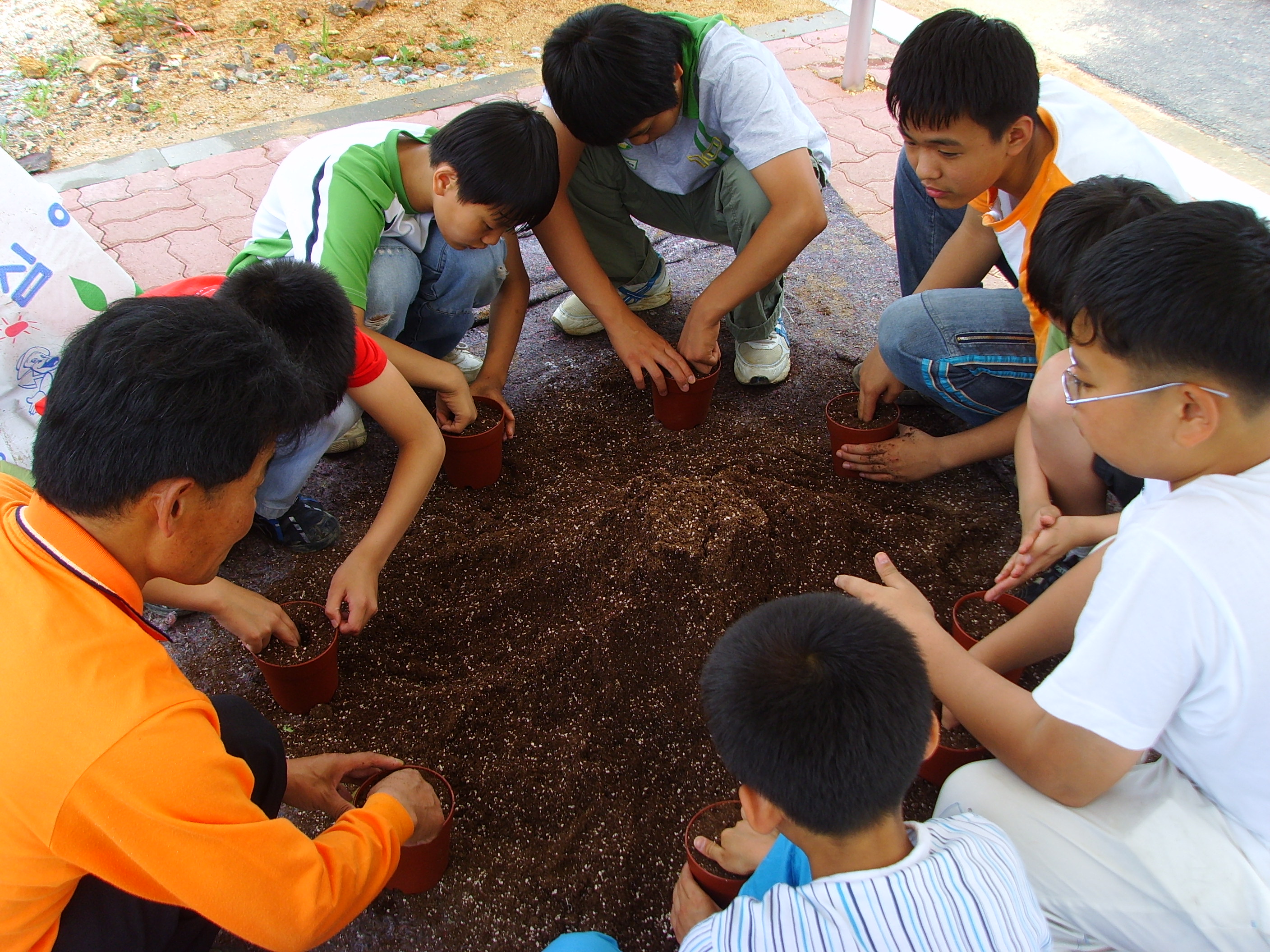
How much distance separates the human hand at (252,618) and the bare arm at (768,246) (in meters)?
1.21

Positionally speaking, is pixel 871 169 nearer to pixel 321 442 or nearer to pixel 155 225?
pixel 321 442

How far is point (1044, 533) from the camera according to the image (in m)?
1.60

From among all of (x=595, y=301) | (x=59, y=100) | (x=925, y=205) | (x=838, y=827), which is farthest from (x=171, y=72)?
(x=838, y=827)

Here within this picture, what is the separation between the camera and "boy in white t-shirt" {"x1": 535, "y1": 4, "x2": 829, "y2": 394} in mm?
2010

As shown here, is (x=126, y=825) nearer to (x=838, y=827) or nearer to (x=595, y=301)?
(x=838, y=827)

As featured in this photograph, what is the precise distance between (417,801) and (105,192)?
10.9ft

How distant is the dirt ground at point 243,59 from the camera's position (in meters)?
4.20

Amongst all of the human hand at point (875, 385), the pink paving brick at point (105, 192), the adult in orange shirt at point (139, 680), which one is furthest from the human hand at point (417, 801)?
the pink paving brick at point (105, 192)

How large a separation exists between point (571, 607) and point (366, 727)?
0.49 metres

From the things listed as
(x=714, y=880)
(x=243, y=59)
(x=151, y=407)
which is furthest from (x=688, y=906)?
(x=243, y=59)

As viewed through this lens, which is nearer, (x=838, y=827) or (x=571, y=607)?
(x=838, y=827)

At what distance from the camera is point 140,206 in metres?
3.48

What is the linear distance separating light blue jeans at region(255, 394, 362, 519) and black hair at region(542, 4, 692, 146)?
0.87 metres

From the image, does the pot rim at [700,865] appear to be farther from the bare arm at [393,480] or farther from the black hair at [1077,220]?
the black hair at [1077,220]
